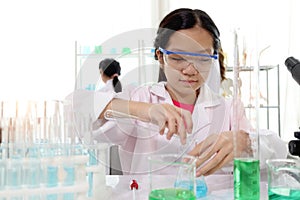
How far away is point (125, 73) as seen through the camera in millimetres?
758

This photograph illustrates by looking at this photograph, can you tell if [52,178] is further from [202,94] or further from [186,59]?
[202,94]

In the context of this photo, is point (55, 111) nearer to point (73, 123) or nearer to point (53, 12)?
point (73, 123)

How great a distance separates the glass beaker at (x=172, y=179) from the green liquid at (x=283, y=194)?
12 cm

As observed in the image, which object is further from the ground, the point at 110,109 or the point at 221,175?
the point at 110,109

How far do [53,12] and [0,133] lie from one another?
2.14 meters

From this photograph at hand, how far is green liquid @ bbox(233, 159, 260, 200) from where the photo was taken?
55 cm

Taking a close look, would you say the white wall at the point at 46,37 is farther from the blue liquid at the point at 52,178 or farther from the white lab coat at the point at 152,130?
the blue liquid at the point at 52,178

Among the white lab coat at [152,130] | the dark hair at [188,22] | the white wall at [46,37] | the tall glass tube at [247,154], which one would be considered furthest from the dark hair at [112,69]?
the white wall at [46,37]

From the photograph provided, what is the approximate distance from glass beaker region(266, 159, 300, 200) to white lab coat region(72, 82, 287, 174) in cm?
23

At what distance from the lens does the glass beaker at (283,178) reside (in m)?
0.53

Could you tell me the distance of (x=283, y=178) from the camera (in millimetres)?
550

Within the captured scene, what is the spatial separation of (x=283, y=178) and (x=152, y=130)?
33 centimetres

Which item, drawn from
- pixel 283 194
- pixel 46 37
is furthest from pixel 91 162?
pixel 46 37


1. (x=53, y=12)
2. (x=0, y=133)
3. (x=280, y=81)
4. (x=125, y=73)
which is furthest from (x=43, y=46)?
(x=0, y=133)
